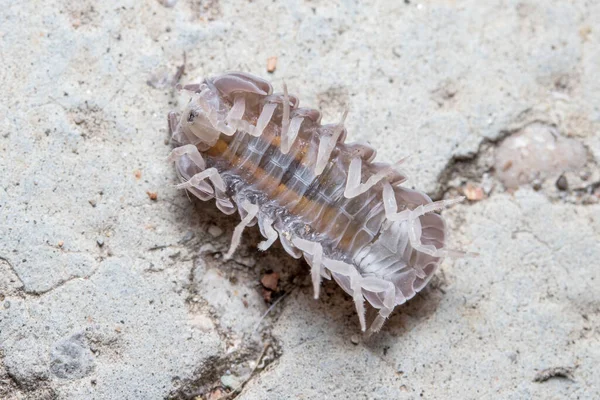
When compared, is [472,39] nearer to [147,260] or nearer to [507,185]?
[507,185]

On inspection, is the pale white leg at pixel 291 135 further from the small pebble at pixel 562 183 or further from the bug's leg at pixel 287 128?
the small pebble at pixel 562 183

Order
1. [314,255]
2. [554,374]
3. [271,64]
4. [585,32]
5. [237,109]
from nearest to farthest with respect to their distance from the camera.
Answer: [314,255] → [237,109] → [554,374] → [271,64] → [585,32]

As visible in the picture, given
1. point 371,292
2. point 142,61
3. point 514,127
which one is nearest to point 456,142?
point 514,127

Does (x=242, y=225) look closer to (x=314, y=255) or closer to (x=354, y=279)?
(x=314, y=255)

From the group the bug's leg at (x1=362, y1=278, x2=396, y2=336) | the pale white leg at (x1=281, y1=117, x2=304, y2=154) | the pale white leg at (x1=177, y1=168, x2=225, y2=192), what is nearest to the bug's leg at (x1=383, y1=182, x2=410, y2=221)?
the bug's leg at (x1=362, y1=278, x2=396, y2=336)

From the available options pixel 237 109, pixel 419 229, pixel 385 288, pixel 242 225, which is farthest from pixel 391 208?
pixel 237 109
